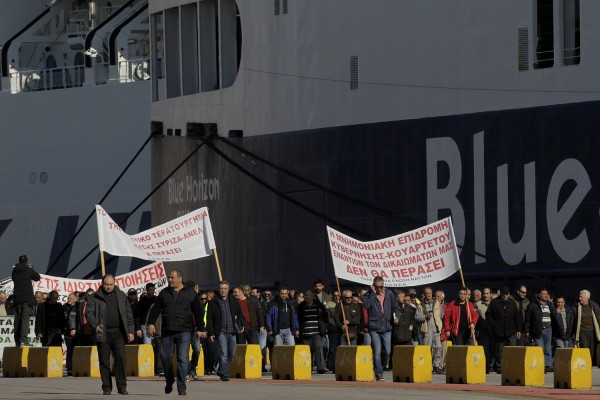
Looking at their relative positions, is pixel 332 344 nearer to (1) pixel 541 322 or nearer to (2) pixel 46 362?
(1) pixel 541 322

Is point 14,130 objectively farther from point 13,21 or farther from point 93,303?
point 93,303

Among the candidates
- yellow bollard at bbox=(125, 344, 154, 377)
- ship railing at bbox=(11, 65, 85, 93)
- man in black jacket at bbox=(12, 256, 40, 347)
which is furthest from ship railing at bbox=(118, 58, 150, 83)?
yellow bollard at bbox=(125, 344, 154, 377)

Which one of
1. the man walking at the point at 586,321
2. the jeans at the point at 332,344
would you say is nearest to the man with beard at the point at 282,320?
the jeans at the point at 332,344

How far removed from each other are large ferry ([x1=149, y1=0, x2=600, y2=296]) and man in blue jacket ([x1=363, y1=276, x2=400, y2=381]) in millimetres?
3773

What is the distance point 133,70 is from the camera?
4584cm

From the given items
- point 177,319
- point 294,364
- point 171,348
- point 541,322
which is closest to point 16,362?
point 294,364

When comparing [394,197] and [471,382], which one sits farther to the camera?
[394,197]

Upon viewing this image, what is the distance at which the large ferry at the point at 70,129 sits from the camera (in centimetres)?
4441

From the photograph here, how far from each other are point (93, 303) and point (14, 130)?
29.8 m

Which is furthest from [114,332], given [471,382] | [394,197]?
[394,197]

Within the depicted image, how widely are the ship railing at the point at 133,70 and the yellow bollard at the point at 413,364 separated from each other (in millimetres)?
25373

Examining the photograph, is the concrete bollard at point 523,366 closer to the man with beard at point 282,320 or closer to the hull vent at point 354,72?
the man with beard at point 282,320

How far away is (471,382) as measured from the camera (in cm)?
2041

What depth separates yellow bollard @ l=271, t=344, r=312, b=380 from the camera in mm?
21719
